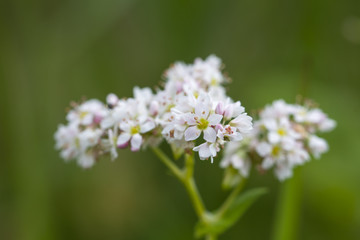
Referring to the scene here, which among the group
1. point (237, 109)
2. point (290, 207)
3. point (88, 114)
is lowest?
point (290, 207)

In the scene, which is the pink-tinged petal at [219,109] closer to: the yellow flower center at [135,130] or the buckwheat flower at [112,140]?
the yellow flower center at [135,130]

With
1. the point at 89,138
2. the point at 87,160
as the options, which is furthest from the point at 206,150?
the point at 87,160

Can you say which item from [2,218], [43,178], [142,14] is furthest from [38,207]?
[142,14]

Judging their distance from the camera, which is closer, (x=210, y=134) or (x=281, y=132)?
(x=210, y=134)

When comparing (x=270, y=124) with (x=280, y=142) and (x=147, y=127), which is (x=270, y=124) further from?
(x=147, y=127)

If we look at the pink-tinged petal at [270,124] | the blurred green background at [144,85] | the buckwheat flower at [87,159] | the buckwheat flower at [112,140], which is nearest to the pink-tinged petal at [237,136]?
the pink-tinged petal at [270,124]

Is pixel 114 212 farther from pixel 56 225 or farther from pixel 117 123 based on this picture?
pixel 117 123

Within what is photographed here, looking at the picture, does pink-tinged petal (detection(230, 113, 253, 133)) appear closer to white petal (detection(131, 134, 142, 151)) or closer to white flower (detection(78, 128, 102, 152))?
white petal (detection(131, 134, 142, 151))

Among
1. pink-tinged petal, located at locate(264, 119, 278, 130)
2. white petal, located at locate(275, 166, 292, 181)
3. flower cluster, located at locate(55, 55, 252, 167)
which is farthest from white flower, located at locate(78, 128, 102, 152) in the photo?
white petal, located at locate(275, 166, 292, 181)
